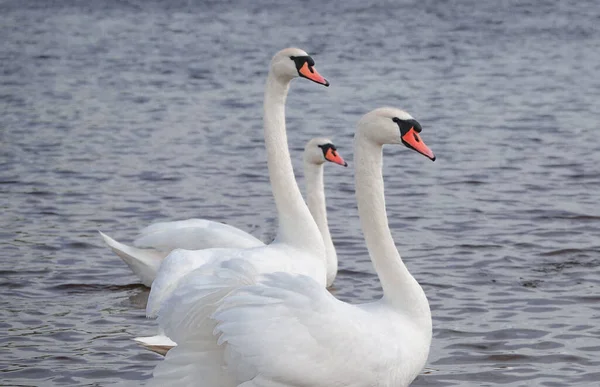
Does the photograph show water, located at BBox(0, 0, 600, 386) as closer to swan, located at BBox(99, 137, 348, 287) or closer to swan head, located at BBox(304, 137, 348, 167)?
swan, located at BBox(99, 137, 348, 287)

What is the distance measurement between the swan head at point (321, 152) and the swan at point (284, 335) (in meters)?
3.96

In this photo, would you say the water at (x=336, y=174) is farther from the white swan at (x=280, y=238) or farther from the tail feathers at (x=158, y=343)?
the tail feathers at (x=158, y=343)

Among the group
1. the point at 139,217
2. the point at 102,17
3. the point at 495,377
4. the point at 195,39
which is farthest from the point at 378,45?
the point at 495,377

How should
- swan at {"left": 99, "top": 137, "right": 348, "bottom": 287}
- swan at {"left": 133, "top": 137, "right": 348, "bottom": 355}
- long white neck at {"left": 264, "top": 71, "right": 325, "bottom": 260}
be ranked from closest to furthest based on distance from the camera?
1. long white neck at {"left": 264, "top": 71, "right": 325, "bottom": 260}
2. swan at {"left": 99, "top": 137, "right": 348, "bottom": 287}
3. swan at {"left": 133, "top": 137, "right": 348, "bottom": 355}

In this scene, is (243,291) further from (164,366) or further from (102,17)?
(102,17)

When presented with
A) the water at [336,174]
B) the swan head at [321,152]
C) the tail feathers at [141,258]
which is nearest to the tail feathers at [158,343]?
the water at [336,174]

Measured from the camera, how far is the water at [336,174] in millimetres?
7324

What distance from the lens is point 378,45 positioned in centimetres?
2292

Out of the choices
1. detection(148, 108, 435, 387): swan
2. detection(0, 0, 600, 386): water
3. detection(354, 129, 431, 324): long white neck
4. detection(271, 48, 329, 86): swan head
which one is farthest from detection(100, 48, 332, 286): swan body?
detection(148, 108, 435, 387): swan

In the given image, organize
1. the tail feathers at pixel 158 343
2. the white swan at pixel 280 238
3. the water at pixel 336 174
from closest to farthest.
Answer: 1. the tail feathers at pixel 158 343
2. the white swan at pixel 280 238
3. the water at pixel 336 174

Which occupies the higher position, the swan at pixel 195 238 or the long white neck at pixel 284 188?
the long white neck at pixel 284 188

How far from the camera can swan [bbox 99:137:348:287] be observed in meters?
8.05

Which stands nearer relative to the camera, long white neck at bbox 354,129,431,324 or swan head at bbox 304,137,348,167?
long white neck at bbox 354,129,431,324

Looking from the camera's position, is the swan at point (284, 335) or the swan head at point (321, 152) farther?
the swan head at point (321, 152)
